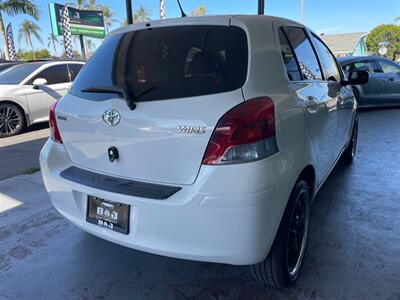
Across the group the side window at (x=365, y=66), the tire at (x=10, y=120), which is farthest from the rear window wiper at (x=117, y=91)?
the side window at (x=365, y=66)

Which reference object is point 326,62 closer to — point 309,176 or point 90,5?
point 309,176

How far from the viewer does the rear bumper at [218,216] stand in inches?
67.3

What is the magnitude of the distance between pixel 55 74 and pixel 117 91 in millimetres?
6582

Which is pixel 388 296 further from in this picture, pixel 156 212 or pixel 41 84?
pixel 41 84

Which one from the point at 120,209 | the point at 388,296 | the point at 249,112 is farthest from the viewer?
the point at 388,296

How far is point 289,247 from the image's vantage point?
89.0 inches

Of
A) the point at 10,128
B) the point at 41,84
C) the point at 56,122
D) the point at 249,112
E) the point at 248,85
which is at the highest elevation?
the point at 248,85

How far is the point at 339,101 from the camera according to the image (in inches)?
130

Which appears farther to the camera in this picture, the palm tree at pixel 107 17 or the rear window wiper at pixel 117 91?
the palm tree at pixel 107 17

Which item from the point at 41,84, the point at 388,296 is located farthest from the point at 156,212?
the point at 41,84

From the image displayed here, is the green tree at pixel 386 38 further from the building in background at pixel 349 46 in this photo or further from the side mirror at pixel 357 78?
the side mirror at pixel 357 78

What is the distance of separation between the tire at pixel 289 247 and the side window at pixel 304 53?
35.5 inches

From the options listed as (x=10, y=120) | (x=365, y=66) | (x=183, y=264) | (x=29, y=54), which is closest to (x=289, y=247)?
(x=183, y=264)

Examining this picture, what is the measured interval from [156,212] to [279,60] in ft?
3.69
